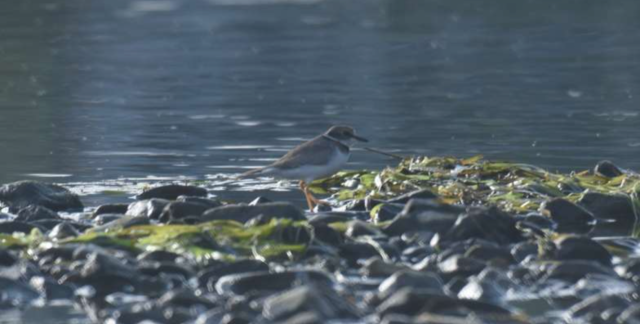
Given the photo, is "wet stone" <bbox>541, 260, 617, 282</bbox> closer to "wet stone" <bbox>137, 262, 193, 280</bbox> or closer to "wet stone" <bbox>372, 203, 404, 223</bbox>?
"wet stone" <bbox>372, 203, 404, 223</bbox>

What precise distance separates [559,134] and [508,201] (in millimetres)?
4984

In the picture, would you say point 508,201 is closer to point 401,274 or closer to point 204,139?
point 401,274

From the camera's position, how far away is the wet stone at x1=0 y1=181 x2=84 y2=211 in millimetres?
11000

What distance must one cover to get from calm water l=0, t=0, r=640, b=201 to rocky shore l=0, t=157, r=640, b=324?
2725 millimetres

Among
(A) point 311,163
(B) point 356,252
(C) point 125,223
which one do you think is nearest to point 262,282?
(B) point 356,252

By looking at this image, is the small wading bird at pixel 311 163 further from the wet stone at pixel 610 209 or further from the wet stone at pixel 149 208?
the wet stone at pixel 610 209

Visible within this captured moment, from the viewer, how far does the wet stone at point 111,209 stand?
1059cm

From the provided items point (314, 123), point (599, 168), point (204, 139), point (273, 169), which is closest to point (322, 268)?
point (273, 169)

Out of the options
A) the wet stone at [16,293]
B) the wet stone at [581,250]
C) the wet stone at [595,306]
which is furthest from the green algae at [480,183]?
the wet stone at [16,293]

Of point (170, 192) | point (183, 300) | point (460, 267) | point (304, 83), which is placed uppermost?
point (183, 300)

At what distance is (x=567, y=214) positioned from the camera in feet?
33.8

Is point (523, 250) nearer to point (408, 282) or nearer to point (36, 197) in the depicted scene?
point (408, 282)

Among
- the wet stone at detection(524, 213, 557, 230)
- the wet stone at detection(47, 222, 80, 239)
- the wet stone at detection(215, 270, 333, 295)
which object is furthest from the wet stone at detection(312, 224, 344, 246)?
the wet stone at detection(524, 213, 557, 230)

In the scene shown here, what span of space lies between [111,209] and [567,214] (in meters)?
3.34
